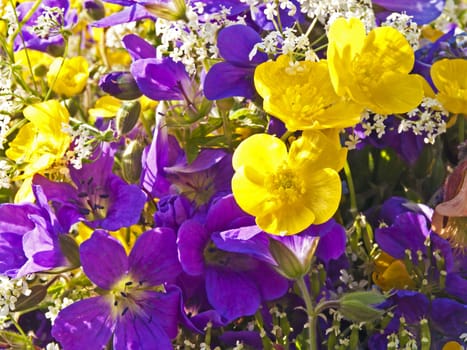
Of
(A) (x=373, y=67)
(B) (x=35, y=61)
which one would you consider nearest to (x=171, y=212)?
(A) (x=373, y=67)

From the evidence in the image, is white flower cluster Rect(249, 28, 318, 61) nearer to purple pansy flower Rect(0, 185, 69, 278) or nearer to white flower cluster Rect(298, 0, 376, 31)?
white flower cluster Rect(298, 0, 376, 31)

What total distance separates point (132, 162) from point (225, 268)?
0.09 meters

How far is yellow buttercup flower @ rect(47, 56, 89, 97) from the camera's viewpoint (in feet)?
2.21

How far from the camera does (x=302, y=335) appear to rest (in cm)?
58

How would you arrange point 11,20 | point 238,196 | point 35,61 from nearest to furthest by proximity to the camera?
point 238,196
point 11,20
point 35,61

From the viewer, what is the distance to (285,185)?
0.54m

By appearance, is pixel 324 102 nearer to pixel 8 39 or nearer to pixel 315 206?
pixel 315 206

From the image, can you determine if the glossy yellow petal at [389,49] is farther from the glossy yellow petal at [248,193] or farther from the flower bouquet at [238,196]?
the glossy yellow petal at [248,193]

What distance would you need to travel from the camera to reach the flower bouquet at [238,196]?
0.54 metres

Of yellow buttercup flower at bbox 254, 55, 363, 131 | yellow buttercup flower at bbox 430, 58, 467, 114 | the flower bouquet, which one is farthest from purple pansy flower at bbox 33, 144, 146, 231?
yellow buttercup flower at bbox 430, 58, 467, 114

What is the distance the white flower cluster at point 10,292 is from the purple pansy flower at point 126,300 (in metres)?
0.03

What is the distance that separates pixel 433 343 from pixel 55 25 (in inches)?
13.1

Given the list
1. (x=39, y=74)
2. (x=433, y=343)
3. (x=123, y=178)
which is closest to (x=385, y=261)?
(x=433, y=343)

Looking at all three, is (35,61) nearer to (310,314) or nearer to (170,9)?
(170,9)
